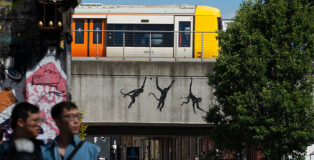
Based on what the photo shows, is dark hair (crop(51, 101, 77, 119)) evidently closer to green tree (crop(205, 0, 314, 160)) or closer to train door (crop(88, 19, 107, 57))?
green tree (crop(205, 0, 314, 160))

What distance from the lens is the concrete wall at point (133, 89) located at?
2597 cm

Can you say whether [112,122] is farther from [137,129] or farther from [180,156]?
[180,156]

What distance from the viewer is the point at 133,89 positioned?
85.5ft

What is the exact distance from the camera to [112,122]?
26.1 meters

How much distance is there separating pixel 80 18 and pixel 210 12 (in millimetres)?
6701

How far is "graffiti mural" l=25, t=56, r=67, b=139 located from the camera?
1077cm

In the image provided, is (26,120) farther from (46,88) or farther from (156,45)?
(156,45)

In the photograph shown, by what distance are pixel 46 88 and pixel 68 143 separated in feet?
13.5

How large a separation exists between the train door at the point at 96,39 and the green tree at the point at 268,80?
26.1 ft

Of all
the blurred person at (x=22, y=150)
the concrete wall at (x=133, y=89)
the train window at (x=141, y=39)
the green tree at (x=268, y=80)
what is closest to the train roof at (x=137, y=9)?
the train window at (x=141, y=39)

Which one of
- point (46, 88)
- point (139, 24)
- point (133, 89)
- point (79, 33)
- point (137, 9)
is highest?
point (137, 9)

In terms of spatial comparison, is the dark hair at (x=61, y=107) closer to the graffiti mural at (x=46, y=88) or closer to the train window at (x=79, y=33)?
the graffiti mural at (x=46, y=88)

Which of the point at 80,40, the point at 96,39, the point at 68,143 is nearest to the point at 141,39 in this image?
the point at 96,39

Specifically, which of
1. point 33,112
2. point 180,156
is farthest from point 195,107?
point 180,156
